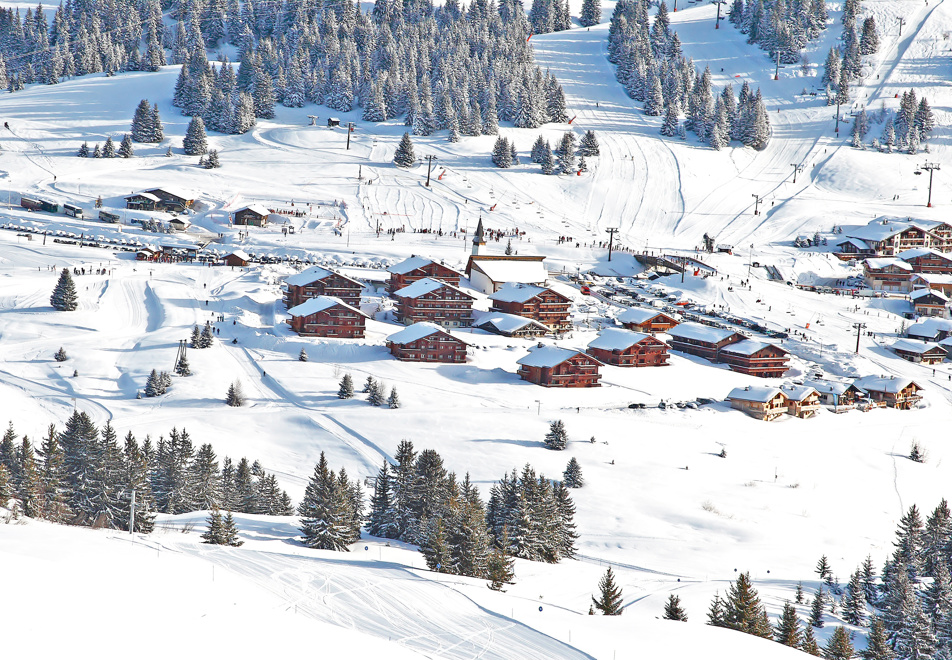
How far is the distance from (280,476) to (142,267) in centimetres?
3949

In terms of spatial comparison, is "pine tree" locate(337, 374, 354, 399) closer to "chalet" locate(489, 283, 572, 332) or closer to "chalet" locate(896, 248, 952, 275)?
"chalet" locate(489, 283, 572, 332)

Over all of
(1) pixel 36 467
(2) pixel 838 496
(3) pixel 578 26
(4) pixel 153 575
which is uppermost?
(3) pixel 578 26

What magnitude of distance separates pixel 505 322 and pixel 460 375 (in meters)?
12.4

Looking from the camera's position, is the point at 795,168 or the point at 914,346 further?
the point at 795,168

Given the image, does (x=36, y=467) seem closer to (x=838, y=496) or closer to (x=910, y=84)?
(x=838, y=496)

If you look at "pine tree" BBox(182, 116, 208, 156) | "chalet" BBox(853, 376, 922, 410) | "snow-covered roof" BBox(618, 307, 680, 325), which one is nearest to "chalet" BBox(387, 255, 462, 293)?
"snow-covered roof" BBox(618, 307, 680, 325)

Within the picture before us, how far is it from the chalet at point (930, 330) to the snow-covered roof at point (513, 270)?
28.9 m

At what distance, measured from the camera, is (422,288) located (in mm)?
72625

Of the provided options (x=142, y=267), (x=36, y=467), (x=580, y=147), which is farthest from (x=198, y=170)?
(x=36, y=467)

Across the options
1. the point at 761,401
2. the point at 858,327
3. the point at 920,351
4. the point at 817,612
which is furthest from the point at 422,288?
the point at 817,612

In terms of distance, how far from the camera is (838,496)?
158 feet

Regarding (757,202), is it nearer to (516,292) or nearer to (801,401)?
(516,292)

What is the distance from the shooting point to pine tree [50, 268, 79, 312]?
217 feet

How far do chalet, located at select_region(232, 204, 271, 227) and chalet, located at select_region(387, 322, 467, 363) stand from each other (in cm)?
3454
